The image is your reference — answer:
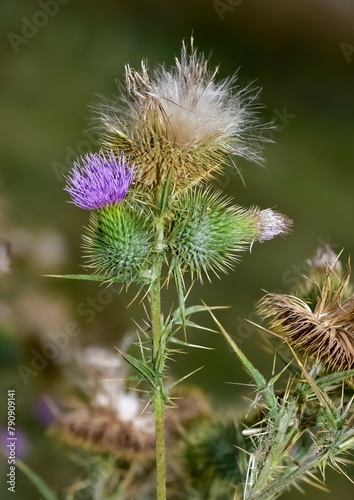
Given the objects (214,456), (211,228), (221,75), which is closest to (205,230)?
(211,228)

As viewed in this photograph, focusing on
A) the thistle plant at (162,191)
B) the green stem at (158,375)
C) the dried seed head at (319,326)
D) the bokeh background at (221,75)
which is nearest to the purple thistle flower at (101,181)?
the thistle plant at (162,191)

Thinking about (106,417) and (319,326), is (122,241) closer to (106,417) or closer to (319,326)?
(319,326)

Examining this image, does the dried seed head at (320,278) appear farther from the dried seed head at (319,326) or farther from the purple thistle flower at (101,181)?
the purple thistle flower at (101,181)

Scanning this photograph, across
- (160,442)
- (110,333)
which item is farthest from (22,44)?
(160,442)

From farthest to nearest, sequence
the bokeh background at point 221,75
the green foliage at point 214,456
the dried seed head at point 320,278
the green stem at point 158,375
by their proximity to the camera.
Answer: the bokeh background at point 221,75, the green foliage at point 214,456, the dried seed head at point 320,278, the green stem at point 158,375

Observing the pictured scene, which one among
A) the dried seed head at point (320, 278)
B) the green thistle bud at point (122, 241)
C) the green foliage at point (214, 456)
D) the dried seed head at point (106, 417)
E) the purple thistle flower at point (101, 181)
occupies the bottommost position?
the dried seed head at point (106, 417)

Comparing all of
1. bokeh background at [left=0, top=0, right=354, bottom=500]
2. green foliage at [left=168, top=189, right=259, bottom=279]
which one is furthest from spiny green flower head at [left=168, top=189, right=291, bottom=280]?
bokeh background at [left=0, top=0, right=354, bottom=500]

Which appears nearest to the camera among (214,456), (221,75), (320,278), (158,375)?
(158,375)
